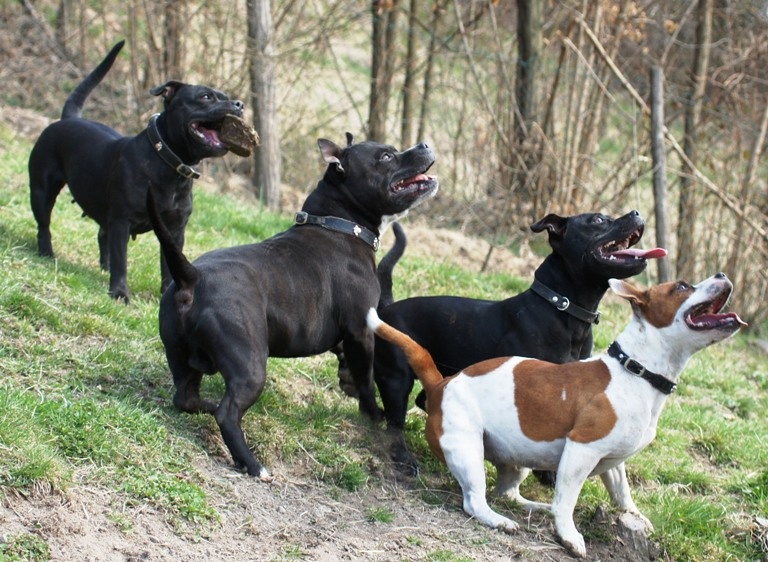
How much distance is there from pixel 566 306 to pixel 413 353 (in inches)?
41.5

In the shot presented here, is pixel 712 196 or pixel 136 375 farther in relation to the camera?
pixel 712 196

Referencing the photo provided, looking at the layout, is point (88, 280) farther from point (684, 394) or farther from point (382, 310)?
point (684, 394)

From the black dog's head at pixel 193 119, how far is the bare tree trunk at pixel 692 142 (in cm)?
707

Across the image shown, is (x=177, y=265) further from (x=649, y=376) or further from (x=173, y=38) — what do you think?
(x=173, y=38)

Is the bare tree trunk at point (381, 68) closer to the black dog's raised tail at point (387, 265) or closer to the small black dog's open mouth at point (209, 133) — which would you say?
the small black dog's open mouth at point (209, 133)

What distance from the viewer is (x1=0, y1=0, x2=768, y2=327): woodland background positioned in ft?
42.3

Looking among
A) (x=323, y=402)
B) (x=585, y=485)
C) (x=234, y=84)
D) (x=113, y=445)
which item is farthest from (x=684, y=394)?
(x=234, y=84)

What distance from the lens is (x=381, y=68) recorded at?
14742mm

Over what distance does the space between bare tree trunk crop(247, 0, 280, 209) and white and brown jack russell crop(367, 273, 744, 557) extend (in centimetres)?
712

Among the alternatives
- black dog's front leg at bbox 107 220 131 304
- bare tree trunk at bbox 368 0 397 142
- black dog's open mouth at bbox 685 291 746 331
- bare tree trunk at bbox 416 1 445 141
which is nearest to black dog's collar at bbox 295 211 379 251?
black dog's front leg at bbox 107 220 131 304

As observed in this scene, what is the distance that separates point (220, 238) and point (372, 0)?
5.81 meters

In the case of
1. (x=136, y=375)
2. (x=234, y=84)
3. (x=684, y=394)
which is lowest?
(x=684, y=394)

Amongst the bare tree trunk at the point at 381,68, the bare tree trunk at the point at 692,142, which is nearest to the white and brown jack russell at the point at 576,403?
Result: the bare tree trunk at the point at 692,142

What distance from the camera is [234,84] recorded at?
13.7 m
